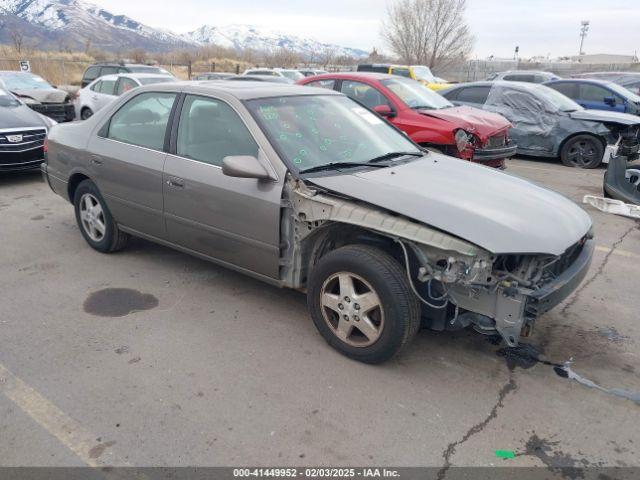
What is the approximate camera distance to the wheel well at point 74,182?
501 cm

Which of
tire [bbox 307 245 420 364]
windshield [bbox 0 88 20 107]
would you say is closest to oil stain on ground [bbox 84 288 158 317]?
tire [bbox 307 245 420 364]

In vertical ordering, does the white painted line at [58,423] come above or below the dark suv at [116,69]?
below

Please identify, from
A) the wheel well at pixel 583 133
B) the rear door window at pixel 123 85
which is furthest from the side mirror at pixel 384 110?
the rear door window at pixel 123 85

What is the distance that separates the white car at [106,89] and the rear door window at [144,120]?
8090 mm

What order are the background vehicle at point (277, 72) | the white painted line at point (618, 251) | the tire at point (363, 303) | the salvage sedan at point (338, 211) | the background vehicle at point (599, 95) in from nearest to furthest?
the salvage sedan at point (338, 211) < the tire at point (363, 303) < the white painted line at point (618, 251) < the background vehicle at point (599, 95) < the background vehicle at point (277, 72)

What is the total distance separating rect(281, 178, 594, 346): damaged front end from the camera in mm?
2787

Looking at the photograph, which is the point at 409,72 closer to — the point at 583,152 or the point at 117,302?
the point at 583,152

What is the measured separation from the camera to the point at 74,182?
5.13m

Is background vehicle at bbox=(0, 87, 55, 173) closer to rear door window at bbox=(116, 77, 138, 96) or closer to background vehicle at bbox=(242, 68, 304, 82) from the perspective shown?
rear door window at bbox=(116, 77, 138, 96)

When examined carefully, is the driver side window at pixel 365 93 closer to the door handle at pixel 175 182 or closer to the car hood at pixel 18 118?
the door handle at pixel 175 182

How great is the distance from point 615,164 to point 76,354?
23.2 feet

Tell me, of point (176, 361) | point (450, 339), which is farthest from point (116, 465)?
point (450, 339)

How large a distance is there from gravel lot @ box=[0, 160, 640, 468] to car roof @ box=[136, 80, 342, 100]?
1.61 m

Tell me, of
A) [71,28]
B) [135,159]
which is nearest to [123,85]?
[135,159]
